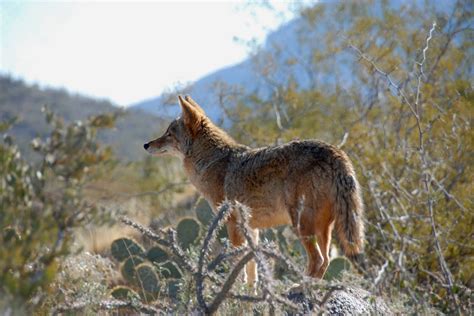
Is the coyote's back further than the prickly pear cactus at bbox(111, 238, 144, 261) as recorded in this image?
No

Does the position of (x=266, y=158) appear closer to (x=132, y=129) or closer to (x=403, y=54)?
(x=403, y=54)

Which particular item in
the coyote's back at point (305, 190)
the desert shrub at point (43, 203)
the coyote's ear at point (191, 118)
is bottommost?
the coyote's back at point (305, 190)

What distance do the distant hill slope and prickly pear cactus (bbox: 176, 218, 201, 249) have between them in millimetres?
40886

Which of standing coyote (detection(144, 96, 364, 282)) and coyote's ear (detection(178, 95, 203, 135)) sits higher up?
coyote's ear (detection(178, 95, 203, 135))

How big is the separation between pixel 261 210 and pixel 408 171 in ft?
13.3

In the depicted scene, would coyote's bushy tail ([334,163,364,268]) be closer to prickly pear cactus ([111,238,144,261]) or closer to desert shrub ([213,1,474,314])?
desert shrub ([213,1,474,314])

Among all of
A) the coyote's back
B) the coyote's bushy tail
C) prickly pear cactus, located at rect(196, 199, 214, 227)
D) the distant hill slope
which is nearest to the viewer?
the coyote's bushy tail

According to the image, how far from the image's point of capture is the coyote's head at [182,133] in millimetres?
8352

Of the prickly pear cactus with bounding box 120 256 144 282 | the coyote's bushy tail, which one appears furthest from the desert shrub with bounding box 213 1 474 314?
the prickly pear cactus with bounding box 120 256 144 282

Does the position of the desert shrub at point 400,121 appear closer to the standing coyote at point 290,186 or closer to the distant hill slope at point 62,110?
the standing coyote at point 290,186

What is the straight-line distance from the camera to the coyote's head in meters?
8.35

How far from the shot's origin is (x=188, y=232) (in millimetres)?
9016

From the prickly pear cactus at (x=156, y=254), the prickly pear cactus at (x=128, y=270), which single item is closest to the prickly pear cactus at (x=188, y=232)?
the prickly pear cactus at (x=156, y=254)

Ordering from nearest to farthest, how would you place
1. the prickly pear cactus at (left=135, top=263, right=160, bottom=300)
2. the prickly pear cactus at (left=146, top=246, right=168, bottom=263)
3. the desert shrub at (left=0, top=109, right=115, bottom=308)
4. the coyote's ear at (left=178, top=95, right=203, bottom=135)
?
the desert shrub at (left=0, top=109, right=115, bottom=308) < the prickly pear cactus at (left=135, top=263, right=160, bottom=300) < the coyote's ear at (left=178, top=95, right=203, bottom=135) < the prickly pear cactus at (left=146, top=246, right=168, bottom=263)
